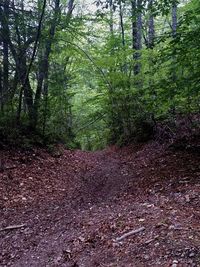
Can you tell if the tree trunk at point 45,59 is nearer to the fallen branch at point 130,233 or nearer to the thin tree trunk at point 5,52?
the thin tree trunk at point 5,52

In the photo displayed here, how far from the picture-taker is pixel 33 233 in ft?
16.7

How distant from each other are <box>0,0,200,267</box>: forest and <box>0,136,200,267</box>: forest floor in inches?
0.8

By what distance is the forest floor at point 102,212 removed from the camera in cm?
379

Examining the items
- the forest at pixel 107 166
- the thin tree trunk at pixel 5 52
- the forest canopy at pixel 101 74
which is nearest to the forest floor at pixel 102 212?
the forest at pixel 107 166

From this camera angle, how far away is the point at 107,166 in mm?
10109

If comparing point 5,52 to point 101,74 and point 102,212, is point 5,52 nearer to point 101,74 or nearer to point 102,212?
point 101,74

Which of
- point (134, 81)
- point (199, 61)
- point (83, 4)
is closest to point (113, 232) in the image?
point (199, 61)

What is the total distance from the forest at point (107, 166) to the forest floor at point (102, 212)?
0.07 ft

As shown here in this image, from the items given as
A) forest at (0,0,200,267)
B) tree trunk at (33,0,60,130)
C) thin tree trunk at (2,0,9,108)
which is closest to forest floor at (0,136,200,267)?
forest at (0,0,200,267)

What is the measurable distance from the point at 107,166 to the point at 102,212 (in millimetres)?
4776

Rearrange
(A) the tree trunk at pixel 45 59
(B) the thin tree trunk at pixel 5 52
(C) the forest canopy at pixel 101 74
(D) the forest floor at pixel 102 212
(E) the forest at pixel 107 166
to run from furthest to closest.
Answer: (A) the tree trunk at pixel 45 59 < (B) the thin tree trunk at pixel 5 52 < (C) the forest canopy at pixel 101 74 < (E) the forest at pixel 107 166 < (D) the forest floor at pixel 102 212

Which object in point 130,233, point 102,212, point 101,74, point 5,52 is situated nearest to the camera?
point 130,233

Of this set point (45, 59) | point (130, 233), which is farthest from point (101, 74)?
point (130, 233)

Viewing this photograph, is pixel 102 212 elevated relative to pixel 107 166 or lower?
elevated
